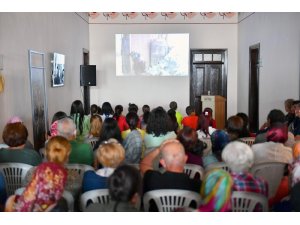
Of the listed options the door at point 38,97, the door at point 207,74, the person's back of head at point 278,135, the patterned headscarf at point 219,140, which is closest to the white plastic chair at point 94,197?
the patterned headscarf at point 219,140

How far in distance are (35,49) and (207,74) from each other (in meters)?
5.71

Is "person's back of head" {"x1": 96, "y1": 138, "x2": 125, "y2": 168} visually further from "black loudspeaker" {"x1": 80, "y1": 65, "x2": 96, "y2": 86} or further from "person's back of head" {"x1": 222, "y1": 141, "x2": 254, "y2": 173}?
"black loudspeaker" {"x1": 80, "y1": 65, "x2": 96, "y2": 86}

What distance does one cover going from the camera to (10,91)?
559 centimetres

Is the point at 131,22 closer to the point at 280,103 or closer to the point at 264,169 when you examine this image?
the point at 280,103

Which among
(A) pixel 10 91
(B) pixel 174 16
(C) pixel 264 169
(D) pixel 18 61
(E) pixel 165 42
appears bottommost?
(C) pixel 264 169

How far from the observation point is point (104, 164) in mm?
2904

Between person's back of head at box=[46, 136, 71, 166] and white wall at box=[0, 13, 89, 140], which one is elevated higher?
white wall at box=[0, 13, 89, 140]

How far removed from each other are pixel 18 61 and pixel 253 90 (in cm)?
583

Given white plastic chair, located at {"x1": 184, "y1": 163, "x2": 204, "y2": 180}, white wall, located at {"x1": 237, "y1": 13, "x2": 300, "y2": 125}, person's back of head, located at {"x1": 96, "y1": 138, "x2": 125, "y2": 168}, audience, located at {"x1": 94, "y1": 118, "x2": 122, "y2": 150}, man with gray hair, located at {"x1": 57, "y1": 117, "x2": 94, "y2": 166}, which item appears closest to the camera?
person's back of head, located at {"x1": 96, "y1": 138, "x2": 125, "y2": 168}

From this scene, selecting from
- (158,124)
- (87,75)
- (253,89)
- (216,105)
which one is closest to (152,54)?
(87,75)

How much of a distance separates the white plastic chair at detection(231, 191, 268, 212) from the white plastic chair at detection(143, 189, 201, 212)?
0.77 feet

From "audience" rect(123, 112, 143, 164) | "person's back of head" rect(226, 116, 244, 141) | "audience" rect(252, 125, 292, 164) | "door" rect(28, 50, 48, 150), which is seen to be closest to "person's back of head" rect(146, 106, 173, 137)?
"audience" rect(123, 112, 143, 164)

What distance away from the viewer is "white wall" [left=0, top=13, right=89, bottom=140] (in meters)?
5.55
